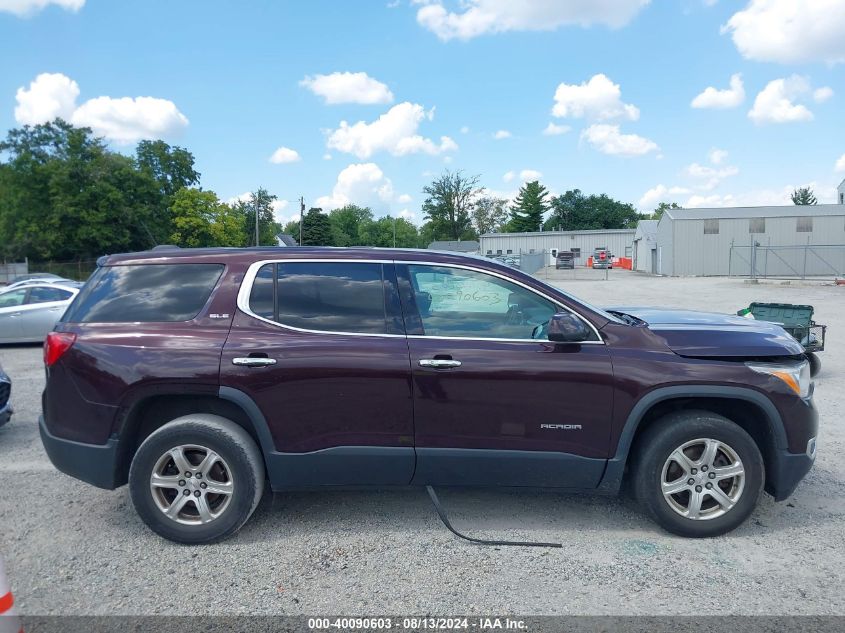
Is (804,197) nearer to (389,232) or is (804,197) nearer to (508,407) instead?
(389,232)

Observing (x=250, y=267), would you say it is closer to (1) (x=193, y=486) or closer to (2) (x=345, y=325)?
(2) (x=345, y=325)

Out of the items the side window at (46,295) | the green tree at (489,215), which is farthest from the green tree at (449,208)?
the side window at (46,295)

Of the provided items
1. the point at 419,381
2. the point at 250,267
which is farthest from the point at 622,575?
the point at 250,267

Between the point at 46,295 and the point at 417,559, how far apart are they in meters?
12.0

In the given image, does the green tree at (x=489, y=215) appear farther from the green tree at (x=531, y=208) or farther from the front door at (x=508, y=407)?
the front door at (x=508, y=407)

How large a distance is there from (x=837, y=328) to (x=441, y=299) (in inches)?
543

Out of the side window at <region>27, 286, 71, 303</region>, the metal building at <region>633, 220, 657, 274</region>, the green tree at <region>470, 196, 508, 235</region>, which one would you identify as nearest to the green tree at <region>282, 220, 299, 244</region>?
the green tree at <region>470, 196, 508, 235</region>

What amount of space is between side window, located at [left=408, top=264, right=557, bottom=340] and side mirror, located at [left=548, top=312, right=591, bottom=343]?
6.1 inches

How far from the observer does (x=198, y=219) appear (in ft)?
224

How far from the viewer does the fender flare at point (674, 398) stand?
12.4 feet

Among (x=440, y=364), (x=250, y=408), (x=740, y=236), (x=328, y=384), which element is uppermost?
(x=740, y=236)

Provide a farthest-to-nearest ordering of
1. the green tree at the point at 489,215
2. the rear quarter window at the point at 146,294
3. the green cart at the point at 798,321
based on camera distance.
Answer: the green tree at the point at 489,215
the green cart at the point at 798,321
the rear quarter window at the point at 146,294

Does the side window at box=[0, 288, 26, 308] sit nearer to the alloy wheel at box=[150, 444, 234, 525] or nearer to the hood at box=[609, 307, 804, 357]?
the alloy wheel at box=[150, 444, 234, 525]

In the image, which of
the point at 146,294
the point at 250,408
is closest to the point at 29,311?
the point at 146,294
